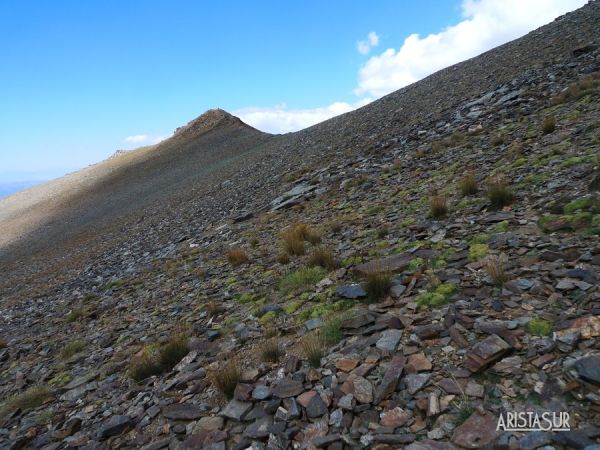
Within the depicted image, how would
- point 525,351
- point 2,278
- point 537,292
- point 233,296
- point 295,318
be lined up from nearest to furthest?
1. point 525,351
2. point 537,292
3. point 295,318
4. point 233,296
5. point 2,278

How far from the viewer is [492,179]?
855 cm

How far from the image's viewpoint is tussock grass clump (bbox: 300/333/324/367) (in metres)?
4.63

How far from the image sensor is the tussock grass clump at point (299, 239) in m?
9.02

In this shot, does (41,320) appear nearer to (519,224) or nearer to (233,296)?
(233,296)

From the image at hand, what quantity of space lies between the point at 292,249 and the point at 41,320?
855 cm

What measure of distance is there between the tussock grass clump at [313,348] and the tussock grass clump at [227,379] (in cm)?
87

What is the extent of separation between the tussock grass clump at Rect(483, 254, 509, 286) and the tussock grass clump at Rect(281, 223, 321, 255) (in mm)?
4339

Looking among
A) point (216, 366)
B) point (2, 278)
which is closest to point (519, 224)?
point (216, 366)

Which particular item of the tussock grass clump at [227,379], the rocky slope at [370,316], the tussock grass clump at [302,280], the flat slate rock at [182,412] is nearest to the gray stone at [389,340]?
the rocky slope at [370,316]

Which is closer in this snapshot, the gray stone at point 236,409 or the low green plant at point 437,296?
the gray stone at point 236,409

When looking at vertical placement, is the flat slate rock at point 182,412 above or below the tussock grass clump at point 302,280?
below

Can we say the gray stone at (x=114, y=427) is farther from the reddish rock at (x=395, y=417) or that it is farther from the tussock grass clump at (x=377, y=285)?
the tussock grass clump at (x=377, y=285)

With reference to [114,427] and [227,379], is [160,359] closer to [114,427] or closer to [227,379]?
[114,427]

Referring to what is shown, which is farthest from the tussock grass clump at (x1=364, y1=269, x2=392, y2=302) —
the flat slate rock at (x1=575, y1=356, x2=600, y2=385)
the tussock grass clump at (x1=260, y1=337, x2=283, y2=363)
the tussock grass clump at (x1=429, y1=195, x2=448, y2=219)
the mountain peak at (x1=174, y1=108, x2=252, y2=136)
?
the mountain peak at (x1=174, y1=108, x2=252, y2=136)
